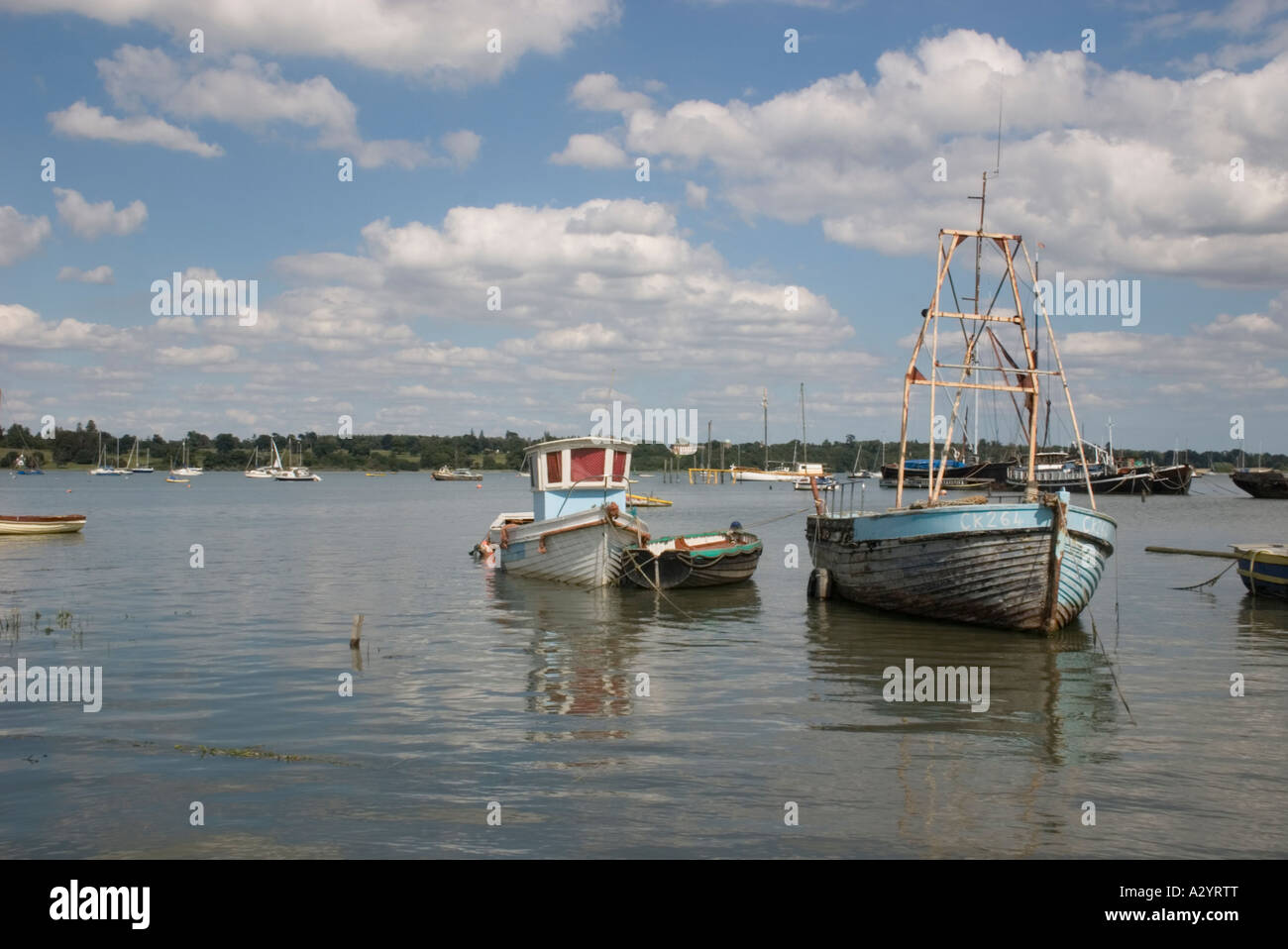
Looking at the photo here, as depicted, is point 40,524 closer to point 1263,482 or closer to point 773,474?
point 1263,482

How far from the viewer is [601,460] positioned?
3003 cm

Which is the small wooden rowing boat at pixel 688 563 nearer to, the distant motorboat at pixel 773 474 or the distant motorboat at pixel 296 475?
the distant motorboat at pixel 773 474

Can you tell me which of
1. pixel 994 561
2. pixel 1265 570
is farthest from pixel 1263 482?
pixel 994 561

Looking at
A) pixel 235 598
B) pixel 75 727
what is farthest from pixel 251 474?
pixel 75 727

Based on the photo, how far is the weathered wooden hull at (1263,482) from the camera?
308 ft

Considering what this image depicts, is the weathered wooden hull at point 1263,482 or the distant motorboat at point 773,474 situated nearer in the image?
the weathered wooden hull at point 1263,482

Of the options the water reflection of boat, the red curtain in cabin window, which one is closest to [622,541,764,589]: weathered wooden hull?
the water reflection of boat

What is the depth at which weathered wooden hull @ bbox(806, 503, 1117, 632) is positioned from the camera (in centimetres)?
2014

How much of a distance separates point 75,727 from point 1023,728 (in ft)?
41.0

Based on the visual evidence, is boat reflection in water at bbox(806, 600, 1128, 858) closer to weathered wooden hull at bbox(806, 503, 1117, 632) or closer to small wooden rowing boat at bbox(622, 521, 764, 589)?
weathered wooden hull at bbox(806, 503, 1117, 632)

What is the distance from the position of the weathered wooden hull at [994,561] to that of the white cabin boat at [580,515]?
764cm

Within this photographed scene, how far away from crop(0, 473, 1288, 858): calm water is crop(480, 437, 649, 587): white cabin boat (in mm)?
1442

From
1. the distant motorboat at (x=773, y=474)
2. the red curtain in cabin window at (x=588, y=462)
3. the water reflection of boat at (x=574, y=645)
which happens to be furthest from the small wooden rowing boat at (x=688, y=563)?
the distant motorboat at (x=773, y=474)
